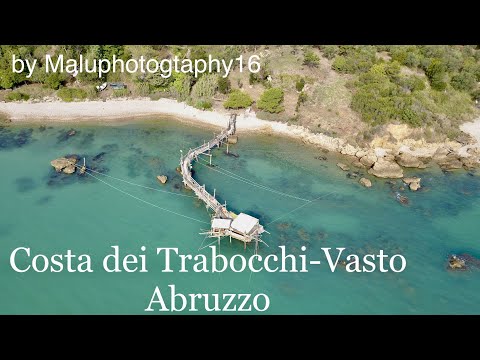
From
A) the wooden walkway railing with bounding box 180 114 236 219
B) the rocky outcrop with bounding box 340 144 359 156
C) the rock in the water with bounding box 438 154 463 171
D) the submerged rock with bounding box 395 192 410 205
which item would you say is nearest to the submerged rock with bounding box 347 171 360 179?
the rocky outcrop with bounding box 340 144 359 156

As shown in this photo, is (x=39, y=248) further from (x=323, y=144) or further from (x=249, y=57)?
(x=249, y=57)

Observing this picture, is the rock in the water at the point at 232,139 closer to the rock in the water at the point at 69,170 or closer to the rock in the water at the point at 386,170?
the rock in the water at the point at 386,170

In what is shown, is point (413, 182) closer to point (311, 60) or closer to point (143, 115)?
point (311, 60)

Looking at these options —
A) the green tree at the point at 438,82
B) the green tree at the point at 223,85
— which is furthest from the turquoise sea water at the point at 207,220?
the green tree at the point at 438,82

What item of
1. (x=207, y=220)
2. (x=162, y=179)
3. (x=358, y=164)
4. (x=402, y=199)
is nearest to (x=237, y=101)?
(x=162, y=179)

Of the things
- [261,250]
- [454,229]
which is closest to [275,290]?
[261,250]

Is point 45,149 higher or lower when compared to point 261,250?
higher
